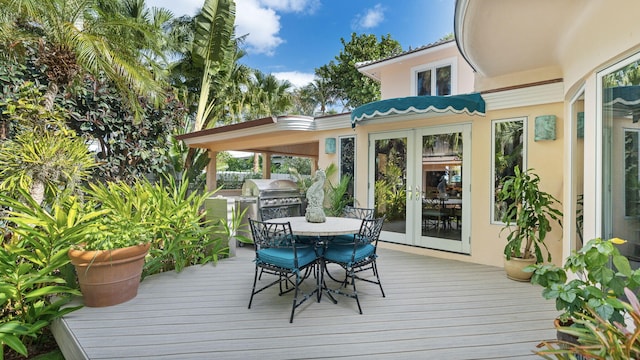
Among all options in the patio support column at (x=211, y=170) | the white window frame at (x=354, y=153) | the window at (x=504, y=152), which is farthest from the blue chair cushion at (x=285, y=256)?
the patio support column at (x=211, y=170)

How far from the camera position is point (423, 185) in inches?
243

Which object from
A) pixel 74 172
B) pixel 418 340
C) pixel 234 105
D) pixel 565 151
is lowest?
pixel 418 340

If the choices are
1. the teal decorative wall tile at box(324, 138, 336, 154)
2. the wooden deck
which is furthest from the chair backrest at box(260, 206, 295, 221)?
the wooden deck

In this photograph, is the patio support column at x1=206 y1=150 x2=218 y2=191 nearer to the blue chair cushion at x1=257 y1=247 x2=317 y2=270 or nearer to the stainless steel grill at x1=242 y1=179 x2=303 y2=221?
the stainless steel grill at x1=242 y1=179 x2=303 y2=221

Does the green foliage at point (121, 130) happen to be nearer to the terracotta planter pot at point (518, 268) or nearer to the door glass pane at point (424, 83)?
the door glass pane at point (424, 83)

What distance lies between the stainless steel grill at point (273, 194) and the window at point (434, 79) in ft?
16.0

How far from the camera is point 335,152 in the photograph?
24.5ft

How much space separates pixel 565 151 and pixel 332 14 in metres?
16.5

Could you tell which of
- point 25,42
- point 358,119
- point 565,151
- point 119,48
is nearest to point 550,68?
point 565,151

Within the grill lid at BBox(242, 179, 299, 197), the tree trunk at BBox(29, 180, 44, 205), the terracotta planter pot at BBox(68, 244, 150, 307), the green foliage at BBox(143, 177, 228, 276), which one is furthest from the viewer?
the grill lid at BBox(242, 179, 299, 197)

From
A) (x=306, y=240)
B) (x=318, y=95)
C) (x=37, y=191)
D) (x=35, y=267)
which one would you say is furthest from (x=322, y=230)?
(x=318, y=95)

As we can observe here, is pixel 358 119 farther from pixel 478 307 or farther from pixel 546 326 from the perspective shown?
pixel 546 326

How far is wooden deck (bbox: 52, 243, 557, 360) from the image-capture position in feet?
8.79

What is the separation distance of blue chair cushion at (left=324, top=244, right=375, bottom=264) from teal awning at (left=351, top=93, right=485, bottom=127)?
2.43 metres
